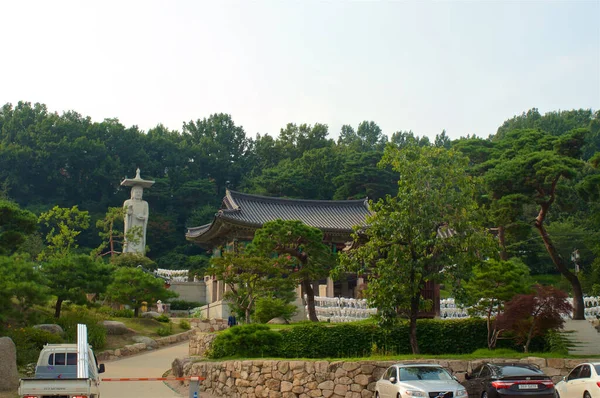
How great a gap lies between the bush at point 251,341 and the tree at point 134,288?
13121 millimetres

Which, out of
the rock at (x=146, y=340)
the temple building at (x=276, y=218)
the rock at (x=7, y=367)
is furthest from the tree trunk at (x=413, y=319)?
the temple building at (x=276, y=218)

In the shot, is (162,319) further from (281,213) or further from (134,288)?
→ (281,213)

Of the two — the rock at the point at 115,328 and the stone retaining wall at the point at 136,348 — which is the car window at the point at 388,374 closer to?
the stone retaining wall at the point at 136,348

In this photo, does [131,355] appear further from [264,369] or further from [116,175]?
[116,175]

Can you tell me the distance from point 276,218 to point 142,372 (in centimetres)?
2600

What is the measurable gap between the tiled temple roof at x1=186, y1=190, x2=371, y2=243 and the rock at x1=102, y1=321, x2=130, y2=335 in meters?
14.5

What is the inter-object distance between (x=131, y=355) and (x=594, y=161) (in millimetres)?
21913

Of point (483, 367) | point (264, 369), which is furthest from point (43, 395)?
point (483, 367)

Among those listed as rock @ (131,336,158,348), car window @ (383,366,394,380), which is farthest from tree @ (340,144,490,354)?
rock @ (131,336,158,348)

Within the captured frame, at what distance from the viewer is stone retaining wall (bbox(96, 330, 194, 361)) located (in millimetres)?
27469

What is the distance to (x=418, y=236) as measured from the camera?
20.5 metres

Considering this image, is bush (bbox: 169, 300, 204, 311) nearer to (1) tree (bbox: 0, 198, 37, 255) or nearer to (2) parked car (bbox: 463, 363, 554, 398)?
(1) tree (bbox: 0, 198, 37, 255)

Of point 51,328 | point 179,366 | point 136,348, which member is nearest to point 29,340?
point 51,328

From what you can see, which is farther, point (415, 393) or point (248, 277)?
point (248, 277)
